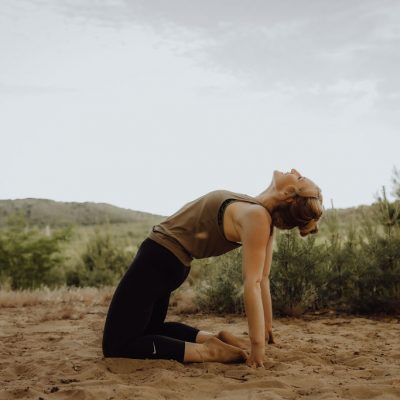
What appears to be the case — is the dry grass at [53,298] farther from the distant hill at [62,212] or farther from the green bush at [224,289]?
the distant hill at [62,212]

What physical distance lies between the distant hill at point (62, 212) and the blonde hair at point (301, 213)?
45655 millimetres

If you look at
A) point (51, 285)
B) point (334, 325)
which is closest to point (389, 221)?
point (334, 325)

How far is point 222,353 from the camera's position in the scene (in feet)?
12.9

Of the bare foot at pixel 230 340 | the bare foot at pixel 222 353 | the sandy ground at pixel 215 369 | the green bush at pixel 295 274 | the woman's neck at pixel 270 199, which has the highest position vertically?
the woman's neck at pixel 270 199

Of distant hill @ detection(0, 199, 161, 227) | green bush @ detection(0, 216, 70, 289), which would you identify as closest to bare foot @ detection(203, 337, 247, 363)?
green bush @ detection(0, 216, 70, 289)

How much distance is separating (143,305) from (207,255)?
22.7 inches

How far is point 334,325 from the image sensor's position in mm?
5906

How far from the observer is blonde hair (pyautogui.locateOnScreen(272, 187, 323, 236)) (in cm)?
348

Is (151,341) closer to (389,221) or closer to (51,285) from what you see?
(389,221)

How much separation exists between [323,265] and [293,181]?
139 inches

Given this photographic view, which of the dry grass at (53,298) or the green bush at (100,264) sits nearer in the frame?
the dry grass at (53,298)

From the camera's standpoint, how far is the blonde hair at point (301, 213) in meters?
3.48

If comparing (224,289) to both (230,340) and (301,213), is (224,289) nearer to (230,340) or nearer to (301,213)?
(230,340)

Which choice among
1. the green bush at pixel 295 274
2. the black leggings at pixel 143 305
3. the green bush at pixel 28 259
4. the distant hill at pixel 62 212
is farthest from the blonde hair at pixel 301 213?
the distant hill at pixel 62 212
